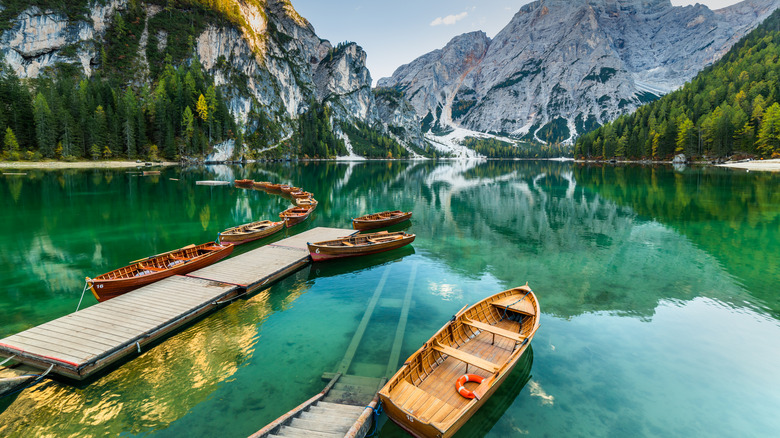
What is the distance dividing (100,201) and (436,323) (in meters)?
54.8

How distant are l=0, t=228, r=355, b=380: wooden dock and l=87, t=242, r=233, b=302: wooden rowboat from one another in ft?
1.70

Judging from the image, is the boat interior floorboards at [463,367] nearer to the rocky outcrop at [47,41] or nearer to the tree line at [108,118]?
the tree line at [108,118]

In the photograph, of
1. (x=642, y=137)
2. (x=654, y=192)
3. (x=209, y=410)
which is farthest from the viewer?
(x=642, y=137)

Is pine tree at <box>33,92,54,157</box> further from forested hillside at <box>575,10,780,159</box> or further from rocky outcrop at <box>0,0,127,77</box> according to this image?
forested hillside at <box>575,10,780,159</box>

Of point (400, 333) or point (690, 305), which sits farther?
point (690, 305)

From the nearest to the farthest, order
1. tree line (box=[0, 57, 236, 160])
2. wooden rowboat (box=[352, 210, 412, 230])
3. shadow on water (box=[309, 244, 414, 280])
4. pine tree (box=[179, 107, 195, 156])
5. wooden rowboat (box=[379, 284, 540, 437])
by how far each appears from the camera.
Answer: wooden rowboat (box=[379, 284, 540, 437])
shadow on water (box=[309, 244, 414, 280])
wooden rowboat (box=[352, 210, 412, 230])
tree line (box=[0, 57, 236, 160])
pine tree (box=[179, 107, 195, 156])

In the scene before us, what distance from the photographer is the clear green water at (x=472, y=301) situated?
10.9m

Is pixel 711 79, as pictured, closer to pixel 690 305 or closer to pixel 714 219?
pixel 714 219

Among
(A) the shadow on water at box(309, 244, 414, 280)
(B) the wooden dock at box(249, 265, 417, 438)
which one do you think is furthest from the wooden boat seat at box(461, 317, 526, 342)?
(A) the shadow on water at box(309, 244, 414, 280)

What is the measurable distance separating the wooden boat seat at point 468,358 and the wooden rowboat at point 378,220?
86.1 feet

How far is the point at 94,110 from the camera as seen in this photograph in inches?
4498

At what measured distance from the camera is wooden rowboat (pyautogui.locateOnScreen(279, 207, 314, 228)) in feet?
126

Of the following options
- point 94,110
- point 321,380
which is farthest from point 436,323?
point 94,110

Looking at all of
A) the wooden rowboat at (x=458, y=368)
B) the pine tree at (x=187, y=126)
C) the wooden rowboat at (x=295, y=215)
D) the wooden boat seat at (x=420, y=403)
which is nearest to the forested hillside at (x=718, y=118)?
the wooden rowboat at (x=295, y=215)
